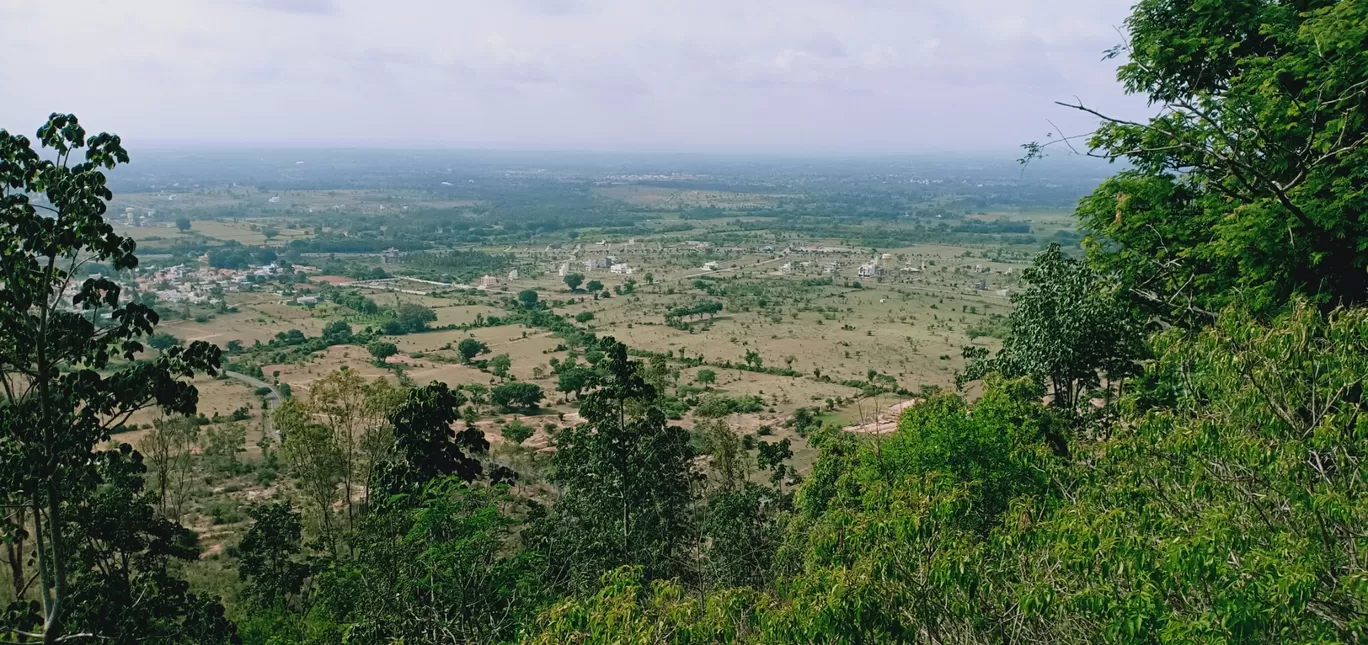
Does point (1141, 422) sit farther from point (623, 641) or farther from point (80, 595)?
point (80, 595)

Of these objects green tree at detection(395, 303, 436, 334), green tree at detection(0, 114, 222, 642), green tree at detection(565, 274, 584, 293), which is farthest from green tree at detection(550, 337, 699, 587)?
green tree at detection(565, 274, 584, 293)

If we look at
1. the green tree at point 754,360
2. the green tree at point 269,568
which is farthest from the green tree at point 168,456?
the green tree at point 754,360

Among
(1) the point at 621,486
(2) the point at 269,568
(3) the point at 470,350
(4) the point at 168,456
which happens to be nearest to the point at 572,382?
(3) the point at 470,350

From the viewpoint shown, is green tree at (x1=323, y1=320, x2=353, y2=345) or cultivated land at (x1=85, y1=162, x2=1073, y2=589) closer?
cultivated land at (x1=85, y1=162, x2=1073, y2=589)

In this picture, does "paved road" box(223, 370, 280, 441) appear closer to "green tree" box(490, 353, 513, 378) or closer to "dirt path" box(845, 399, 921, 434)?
"green tree" box(490, 353, 513, 378)

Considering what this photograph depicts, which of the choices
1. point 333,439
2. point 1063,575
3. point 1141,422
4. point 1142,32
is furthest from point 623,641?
point 333,439

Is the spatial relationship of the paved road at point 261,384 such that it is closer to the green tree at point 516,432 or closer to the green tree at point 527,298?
the green tree at point 516,432
